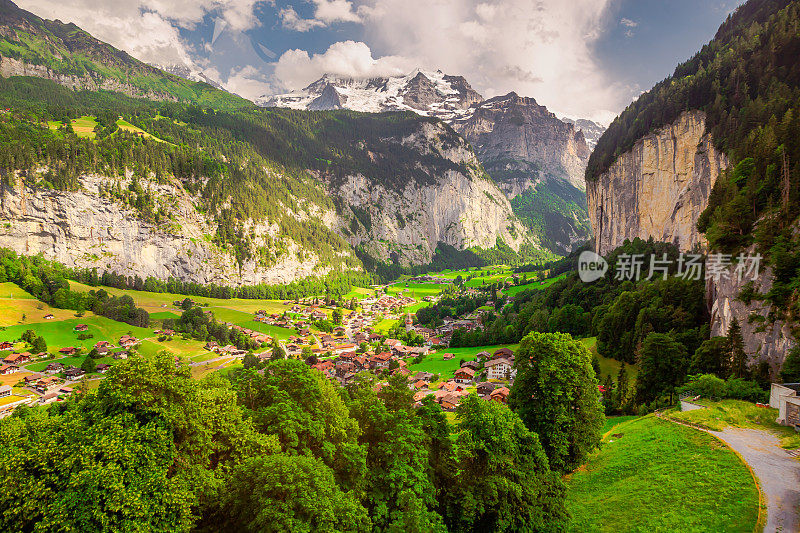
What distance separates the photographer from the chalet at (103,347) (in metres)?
71.6

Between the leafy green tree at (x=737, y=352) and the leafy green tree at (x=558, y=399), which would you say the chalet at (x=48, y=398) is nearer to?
the leafy green tree at (x=558, y=399)

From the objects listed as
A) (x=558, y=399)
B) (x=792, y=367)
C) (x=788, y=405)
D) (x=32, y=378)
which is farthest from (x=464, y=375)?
(x=32, y=378)

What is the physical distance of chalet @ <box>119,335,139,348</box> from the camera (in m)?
76.0

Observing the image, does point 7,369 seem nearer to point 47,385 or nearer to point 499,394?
point 47,385

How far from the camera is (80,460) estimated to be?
412 inches

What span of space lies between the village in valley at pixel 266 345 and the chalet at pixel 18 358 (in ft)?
0.44

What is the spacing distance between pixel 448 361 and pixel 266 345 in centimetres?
4143

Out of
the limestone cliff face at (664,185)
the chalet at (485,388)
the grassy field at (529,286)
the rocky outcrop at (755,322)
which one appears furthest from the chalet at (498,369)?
the grassy field at (529,286)

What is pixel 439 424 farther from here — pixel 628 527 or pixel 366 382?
pixel 628 527

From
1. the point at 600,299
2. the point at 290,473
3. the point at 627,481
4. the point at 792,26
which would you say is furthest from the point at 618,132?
the point at 290,473

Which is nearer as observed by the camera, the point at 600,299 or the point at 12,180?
the point at 600,299

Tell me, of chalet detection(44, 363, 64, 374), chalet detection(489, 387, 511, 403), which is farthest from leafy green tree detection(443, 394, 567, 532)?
Result: chalet detection(44, 363, 64, 374)

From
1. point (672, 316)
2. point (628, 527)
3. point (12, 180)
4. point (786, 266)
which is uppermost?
point (12, 180)

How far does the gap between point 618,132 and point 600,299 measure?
172 ft
